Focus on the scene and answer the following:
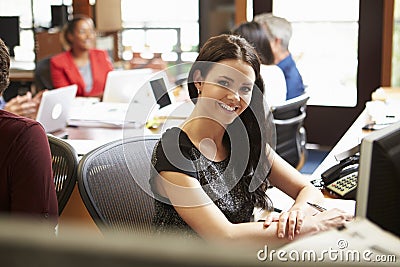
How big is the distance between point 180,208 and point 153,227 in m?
0.22

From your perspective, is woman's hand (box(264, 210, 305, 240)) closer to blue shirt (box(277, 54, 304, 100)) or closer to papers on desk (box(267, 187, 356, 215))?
papers on desk (box(267, 187, 356, 215))

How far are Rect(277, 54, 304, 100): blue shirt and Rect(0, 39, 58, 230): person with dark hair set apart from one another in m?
2.61

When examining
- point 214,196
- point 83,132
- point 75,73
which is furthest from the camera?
point 75,73

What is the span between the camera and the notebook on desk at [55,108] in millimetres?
2954

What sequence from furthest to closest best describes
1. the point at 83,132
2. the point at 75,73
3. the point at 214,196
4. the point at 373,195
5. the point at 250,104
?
the point at 75,73, the point at 83,132, the point at 250,104, the point at 214,196, the point at 373,195

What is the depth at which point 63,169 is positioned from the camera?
181 cm

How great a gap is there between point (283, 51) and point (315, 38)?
52.1 inches

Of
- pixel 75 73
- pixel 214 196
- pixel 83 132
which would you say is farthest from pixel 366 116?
pixel 75 73

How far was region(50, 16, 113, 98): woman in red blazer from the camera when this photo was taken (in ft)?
14.5

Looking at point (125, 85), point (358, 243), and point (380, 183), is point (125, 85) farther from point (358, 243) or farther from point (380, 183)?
point (358, 243)

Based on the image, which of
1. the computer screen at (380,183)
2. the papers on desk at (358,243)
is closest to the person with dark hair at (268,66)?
the computer screen at (380,183)

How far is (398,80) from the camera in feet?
16.3

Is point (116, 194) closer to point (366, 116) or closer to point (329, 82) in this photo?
point (366, 116)

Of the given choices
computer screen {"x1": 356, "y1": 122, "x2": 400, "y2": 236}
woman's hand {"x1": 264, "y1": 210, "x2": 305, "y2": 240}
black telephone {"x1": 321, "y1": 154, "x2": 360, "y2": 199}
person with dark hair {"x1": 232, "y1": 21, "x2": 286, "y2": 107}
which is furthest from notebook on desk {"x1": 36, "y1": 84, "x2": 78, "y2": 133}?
computer screen {"x1": 356, "y1": 122, "x2": 400, "y2": 236}
